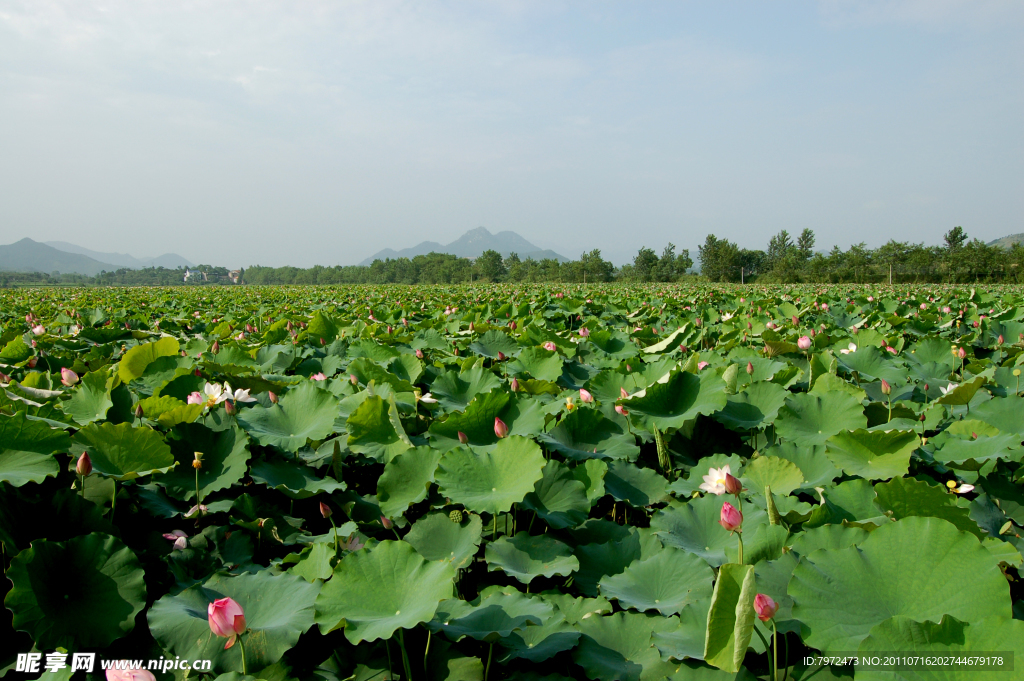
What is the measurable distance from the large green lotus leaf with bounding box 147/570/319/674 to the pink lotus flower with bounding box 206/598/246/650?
106 mm

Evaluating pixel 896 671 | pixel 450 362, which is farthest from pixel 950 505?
pixel 450 362

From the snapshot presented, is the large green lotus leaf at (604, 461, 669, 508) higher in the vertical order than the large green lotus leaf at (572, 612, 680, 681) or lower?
higher

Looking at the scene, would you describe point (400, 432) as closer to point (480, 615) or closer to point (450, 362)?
point (480, 615)

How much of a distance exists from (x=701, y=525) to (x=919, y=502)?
436 millimetres

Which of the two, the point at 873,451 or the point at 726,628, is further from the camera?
the point at 873,451

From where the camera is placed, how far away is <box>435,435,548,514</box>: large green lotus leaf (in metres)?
1.22

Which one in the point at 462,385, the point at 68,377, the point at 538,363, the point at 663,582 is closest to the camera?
the point at 663,582

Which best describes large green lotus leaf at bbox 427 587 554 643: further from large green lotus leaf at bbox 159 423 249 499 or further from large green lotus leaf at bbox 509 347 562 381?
large green lotus leaf at bbox 509 347 562 381

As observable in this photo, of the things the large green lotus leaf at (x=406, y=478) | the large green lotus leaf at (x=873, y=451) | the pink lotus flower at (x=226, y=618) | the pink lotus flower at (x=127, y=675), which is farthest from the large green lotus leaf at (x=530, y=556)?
the large green lotus leaf at (x=873, y=451)

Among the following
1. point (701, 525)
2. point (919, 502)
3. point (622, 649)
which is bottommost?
point (622, 649)

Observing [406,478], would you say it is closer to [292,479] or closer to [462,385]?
[292,479]

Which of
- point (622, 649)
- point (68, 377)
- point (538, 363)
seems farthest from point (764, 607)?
point (68, 377)

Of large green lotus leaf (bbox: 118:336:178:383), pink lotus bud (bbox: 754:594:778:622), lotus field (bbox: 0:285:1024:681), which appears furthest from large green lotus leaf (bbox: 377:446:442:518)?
large green lotus leaf (bbox: 118:336:178:383)

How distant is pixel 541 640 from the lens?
91cm
